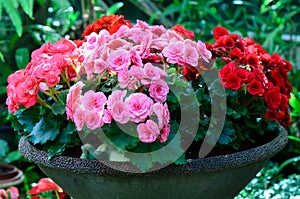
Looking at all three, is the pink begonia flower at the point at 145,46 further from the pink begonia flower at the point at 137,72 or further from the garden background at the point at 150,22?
the garden background at the point at 150,22

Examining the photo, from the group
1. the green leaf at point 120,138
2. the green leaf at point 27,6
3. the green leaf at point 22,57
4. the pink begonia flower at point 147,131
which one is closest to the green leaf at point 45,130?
the green leaf at point 120,138

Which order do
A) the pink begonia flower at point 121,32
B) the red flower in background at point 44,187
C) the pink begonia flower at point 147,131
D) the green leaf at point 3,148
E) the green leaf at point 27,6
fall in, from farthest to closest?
the green leaf at point 3,148 → the green leaf at point 27,6 → the red flower in background at point 44,187 → the pink begonia flower at point 121,32 → the pink begonia flower at point 147,131

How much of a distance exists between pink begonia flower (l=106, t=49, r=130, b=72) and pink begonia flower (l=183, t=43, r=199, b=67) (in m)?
0.18

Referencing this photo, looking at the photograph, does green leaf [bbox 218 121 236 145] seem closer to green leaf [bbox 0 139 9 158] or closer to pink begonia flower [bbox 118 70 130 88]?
pink begonia flower [bbox 118 70 130 88]

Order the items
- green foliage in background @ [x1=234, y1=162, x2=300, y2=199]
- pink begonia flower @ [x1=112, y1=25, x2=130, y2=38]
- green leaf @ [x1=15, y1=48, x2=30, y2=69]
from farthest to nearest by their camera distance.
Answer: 1. green leaf @ [x1=15, y1=48, x2=30, y2=69]
2. green foliage in background @ [x1=234, y1=162, x2=300, y2=199]
3. pink begonia flower @ [x1=112, y1=25, x2=130, y2=38]

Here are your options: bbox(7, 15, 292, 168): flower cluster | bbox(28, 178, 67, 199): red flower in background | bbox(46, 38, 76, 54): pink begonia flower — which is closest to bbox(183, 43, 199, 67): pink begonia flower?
bbox(7, 15, 292, 168): flower cluster

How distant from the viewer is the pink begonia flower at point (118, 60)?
175cm

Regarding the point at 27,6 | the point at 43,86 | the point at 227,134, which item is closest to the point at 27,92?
the point at 43,86

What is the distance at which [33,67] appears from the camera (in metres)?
1.92

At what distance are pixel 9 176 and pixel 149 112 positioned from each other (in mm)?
1740

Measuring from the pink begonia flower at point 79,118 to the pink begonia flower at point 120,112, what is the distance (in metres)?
0.10

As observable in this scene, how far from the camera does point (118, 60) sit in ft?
5.78

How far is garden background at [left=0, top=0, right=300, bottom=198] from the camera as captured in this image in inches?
123

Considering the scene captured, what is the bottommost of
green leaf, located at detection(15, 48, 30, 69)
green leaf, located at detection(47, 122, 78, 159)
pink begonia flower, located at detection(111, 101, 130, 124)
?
green leaf, located at detection(15, 48, 30, 69)
